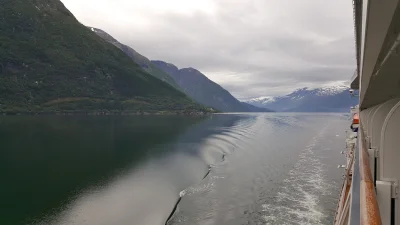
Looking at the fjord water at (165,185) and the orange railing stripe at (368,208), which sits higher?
the orange railing stripe at (368,208)

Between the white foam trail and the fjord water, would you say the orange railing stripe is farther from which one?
the white foam trail

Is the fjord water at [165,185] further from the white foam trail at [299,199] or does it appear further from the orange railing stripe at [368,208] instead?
the orange railing stripe at [368,208]

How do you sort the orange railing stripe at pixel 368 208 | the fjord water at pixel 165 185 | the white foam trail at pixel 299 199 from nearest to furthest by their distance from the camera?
the orange railing stripe at pixel 368 208, the white foam trail at pixel 299 199, the fjord water at pixel 165 185

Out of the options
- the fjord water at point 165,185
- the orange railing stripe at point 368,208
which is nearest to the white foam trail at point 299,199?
the fjord water at point 165,185

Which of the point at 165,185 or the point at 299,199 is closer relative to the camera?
the point at 299,199

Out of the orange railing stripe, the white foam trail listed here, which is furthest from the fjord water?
the orange railing stripe

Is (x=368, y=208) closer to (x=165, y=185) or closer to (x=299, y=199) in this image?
(x=299, y=199)

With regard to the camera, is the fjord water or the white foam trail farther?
the fjord water

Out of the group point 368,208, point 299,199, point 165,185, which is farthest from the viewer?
point 165,185

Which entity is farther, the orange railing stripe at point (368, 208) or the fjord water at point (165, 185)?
the fjord water at point (165, 185)

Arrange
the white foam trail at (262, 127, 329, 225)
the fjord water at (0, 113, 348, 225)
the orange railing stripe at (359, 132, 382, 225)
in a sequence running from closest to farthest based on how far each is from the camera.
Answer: the orange railing stripe at (359, 132, 382, 225)
the white foam trail at (262, 127, 329, 225)
the fjord water at (0, 113, 348, 225)

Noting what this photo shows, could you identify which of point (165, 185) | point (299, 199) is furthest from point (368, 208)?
point (165, 185)

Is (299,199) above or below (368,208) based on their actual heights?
below

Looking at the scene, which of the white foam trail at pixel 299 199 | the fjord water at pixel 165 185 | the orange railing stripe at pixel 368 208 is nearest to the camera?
the orange railing stripe at pixel 368 208
